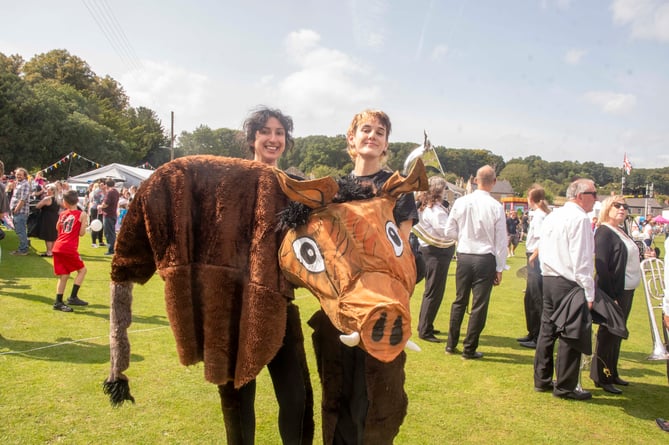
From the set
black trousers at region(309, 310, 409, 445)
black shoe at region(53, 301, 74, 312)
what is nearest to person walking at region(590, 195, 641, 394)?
black trousers at region(309, 310, 409, 445)

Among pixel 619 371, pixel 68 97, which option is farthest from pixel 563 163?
Answer: pixel 619 371

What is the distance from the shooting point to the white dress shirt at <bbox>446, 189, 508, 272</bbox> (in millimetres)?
4977

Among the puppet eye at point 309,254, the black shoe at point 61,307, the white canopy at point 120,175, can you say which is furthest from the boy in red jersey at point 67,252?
the white canopy at point 120,175

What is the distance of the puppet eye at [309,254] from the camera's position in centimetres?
180

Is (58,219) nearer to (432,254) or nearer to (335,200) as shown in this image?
(432,254)

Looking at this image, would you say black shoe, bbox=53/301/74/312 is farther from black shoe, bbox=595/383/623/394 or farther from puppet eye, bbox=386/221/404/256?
black shoe, bbox=595/383/623/394

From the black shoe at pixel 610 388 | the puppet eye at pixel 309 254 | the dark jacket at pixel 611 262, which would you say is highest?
the puppet eye at pixel 309 254

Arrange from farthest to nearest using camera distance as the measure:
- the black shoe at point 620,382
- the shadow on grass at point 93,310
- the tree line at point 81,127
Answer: the tree line at point 81,127, the shadow on grass at point 93,310, the black shoe at point 620,382

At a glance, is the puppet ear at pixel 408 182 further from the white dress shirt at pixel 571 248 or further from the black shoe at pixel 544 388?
the black shoe at pixel 544 388

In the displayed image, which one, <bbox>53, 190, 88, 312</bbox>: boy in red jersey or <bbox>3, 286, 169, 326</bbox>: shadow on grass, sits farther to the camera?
<bbox>53, 190, 88, 312</bbox>: boy in red jersey

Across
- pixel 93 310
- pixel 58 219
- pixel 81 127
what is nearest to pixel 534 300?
pixel 93 310

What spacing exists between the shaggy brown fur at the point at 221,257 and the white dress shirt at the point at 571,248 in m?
3.12

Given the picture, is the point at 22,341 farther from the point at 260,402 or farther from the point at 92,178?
the point at 92,178

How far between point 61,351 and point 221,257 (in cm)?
369
